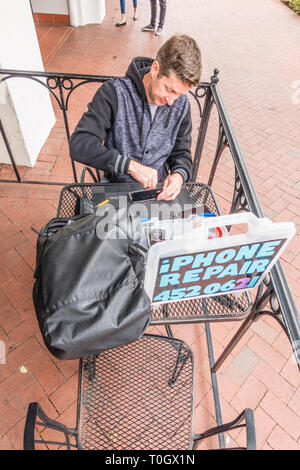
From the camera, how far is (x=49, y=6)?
6375 mm

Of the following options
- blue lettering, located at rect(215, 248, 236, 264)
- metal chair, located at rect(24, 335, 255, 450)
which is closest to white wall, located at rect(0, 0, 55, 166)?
metal chair, located at rect(24, 335, 255, 450)

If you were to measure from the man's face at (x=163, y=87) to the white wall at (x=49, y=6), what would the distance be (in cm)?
658

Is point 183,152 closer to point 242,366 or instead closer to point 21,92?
point 242,366

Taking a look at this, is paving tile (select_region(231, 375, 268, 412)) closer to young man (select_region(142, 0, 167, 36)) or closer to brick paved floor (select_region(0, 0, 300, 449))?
brick paved floor (select_region(0, 0, 300, 449))

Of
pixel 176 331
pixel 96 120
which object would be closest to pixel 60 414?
pixel 176 331

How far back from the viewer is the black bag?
36.3 inches

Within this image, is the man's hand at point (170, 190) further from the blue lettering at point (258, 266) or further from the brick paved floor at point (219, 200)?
the brick paved floor at point (219, 200)

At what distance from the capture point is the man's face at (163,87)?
1475mm

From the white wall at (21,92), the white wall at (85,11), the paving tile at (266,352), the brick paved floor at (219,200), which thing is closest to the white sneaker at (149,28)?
the brick paved floor at (219,200)

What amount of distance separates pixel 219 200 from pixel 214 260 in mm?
2343

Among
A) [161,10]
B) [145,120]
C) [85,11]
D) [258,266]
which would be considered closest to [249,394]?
[258,266]

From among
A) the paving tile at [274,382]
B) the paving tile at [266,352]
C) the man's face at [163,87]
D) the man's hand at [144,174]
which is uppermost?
the man's face at [163,87]

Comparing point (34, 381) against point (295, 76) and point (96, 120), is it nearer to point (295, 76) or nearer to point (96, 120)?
point (96, 120)

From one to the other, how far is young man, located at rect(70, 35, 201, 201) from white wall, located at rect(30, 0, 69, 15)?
20.9 ft
